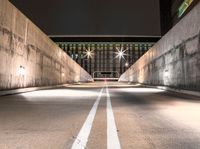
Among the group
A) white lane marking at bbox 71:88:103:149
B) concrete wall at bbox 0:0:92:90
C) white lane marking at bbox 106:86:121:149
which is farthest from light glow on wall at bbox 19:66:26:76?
white lane marking at bbox 106:86:121:149

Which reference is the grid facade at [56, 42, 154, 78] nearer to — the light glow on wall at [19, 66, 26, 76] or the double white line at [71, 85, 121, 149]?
the light glow on wall at [19, 66, 26, 76]

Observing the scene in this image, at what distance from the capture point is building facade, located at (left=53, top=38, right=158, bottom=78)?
163750 mm

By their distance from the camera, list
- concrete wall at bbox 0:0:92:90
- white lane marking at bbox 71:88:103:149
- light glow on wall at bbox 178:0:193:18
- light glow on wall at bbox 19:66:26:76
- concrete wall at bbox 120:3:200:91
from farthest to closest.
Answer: light glow on wall at bbox 178:0:193:18
light glow on wall at bbox 19:66:26:76
concrete wall at bbox 120:3:200:91
concrete wall at bbox 0:0:92:90
white lane marking at bbox 71:88:103:149

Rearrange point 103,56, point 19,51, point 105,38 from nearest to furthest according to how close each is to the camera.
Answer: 1. point 19,51
2. point 105,38
3. point 103,56

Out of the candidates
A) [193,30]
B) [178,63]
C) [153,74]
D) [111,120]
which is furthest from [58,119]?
[153,74]

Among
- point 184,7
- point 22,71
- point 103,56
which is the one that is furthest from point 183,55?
point 103,56

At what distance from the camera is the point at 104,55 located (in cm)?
16825

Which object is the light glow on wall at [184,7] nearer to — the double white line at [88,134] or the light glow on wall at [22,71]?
the light glow on wall at [22,71]

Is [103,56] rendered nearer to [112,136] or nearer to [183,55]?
[183,55]

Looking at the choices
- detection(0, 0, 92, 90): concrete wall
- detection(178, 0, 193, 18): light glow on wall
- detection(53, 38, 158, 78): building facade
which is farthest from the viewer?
detection(53, 38, 158, 78): building facade

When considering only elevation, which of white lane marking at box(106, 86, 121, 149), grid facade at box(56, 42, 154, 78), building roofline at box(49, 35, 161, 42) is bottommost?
white lane marking at box(106, 86, 121, 149)

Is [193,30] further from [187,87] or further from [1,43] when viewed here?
[1,43]

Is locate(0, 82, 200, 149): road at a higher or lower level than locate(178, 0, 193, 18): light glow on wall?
lower

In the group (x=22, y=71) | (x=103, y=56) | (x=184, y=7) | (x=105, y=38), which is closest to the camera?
(x=22, y=71)
